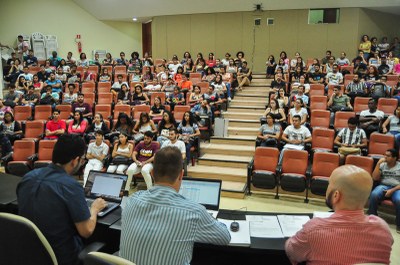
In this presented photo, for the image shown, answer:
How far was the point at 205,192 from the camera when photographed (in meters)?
2.88

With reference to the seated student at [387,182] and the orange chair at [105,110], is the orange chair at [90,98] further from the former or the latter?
the seated student at [387,182]

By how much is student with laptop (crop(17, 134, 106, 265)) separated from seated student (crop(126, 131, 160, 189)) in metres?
3.79

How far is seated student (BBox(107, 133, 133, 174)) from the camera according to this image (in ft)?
20.6

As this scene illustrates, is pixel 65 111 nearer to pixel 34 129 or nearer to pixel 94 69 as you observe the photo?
pixel 34 129

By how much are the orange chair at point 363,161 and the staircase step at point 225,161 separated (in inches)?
74.7

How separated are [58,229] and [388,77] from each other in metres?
9.67

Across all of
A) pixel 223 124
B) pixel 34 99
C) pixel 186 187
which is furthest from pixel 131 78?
pixel 186 187

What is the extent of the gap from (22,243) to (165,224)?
845 millimetres

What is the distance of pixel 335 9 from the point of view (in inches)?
480

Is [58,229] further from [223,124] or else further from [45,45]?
[45,45]

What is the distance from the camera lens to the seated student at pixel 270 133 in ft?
21.7

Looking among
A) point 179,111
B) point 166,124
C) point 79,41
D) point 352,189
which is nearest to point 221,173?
point 166,124

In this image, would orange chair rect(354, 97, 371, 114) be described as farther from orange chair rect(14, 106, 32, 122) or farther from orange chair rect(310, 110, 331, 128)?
orange chair rect(14, 106, 32, 122)

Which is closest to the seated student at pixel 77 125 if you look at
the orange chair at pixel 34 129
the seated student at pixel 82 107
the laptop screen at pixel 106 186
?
the orange chair at pixel 34 129
